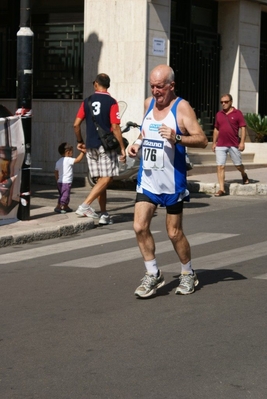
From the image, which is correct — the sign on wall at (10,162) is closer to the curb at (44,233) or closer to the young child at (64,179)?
the curb at (44,233)

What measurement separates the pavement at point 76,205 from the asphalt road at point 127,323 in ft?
1.41

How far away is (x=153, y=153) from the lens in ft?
26.0

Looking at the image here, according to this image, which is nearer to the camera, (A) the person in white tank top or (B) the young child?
(A) the person in white tank top

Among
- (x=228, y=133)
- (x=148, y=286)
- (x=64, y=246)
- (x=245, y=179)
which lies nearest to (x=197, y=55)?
(x=228, y=133)

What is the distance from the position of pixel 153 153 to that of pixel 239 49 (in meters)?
14.8

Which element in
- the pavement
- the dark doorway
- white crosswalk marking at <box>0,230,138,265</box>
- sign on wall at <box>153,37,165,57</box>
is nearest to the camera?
white crosswalk marking at <box>0,230,138,265</box>

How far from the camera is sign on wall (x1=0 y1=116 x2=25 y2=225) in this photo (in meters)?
12.2

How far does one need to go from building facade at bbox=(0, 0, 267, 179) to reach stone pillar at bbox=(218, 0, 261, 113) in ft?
0.08

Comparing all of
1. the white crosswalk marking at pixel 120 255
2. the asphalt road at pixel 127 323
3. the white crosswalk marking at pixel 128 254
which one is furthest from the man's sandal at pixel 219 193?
the asphalt road at pixel 127 323

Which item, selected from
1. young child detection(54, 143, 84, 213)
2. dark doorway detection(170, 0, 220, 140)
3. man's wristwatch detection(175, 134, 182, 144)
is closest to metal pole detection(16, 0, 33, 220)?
young child detection(54, 143, 84, 213)

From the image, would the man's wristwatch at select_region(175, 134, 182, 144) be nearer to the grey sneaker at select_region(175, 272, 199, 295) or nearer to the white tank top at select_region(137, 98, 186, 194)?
the white tank top at select_region(137, 98, 186, 194)

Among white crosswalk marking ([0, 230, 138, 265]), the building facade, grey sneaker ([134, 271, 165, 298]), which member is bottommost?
white crosswalk marking ([0, 230, 138, 265])

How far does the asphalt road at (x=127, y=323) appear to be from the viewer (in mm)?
5492

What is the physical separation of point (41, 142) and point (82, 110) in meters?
6.60
